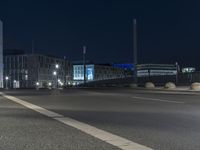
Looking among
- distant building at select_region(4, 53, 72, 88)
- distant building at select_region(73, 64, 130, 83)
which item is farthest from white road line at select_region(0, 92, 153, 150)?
distant building at select_region(73, 64, 130, 83)

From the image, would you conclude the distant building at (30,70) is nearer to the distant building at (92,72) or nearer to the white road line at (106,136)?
the distant building at (92,72)

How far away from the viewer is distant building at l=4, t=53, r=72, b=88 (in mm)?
137000

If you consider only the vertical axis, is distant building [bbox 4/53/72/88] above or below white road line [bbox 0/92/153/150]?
above

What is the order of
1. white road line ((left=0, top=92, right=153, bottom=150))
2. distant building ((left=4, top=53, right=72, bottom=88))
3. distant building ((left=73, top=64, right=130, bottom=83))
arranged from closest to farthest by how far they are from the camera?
white road line ((left=0, top=92, right=153, bottom=150)), distant building ((left=4, top=53, right=72, bottom=88)), distant building ((left=73, top=64, right=130, bottom=83))

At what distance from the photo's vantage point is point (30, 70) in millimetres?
139125

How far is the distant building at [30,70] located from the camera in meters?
137

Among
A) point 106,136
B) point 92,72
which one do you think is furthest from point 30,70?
point 106,136

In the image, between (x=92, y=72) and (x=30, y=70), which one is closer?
(x=30, y=70)

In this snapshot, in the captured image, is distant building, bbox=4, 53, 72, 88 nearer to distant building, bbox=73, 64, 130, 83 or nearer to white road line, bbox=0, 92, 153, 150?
distant building, bbox=73, 64, 130, 83

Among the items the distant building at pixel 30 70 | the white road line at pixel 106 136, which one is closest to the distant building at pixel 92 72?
the distant building at pixel 30 70

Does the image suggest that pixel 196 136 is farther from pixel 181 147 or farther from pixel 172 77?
pixel 172 77

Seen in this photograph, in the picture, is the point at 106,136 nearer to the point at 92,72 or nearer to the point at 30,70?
the point at 30,70

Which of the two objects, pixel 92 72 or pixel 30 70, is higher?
pixel 30 70

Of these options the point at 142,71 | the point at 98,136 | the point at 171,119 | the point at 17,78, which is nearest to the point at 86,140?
the point at 98,136
